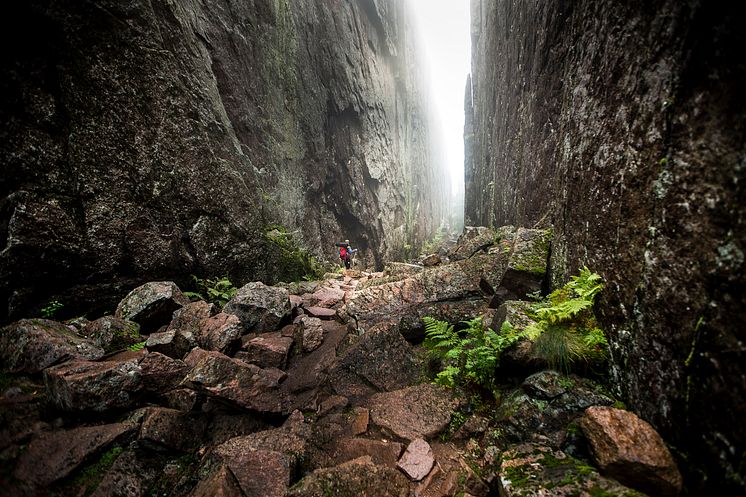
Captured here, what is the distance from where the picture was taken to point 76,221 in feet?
19.3

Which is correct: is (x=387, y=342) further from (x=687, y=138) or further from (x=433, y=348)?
(x=687, y=138)

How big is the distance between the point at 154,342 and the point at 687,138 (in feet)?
21.4

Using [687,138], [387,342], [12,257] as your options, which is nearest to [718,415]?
[687,138]

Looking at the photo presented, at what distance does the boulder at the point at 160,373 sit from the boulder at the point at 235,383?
0.45 meters

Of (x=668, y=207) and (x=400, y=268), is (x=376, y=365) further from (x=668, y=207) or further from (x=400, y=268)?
(x=400, y=268)

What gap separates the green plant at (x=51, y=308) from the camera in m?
5.34

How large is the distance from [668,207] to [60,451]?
19.1 ft

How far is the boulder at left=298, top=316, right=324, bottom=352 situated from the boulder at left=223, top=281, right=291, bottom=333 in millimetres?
619

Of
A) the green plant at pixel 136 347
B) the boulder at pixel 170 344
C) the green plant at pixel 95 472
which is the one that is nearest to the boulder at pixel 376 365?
the green plant at pixel 95 472

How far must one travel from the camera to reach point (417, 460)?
2697mm

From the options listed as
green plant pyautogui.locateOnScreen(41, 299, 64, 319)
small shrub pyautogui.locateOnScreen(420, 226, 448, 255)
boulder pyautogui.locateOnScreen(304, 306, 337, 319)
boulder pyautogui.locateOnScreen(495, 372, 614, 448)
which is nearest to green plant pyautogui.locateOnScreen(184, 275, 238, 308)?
green plant pyautogui.locateOnScreen(41, 299, 64, 319)

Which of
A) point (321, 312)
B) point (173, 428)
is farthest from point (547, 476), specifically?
point (321, 312)

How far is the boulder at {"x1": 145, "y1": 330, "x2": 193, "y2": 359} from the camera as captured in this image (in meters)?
4.31

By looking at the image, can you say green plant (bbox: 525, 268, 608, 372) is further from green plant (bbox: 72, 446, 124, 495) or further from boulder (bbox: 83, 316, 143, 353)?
boulder (bbox: 83, 316, 143, 353)
